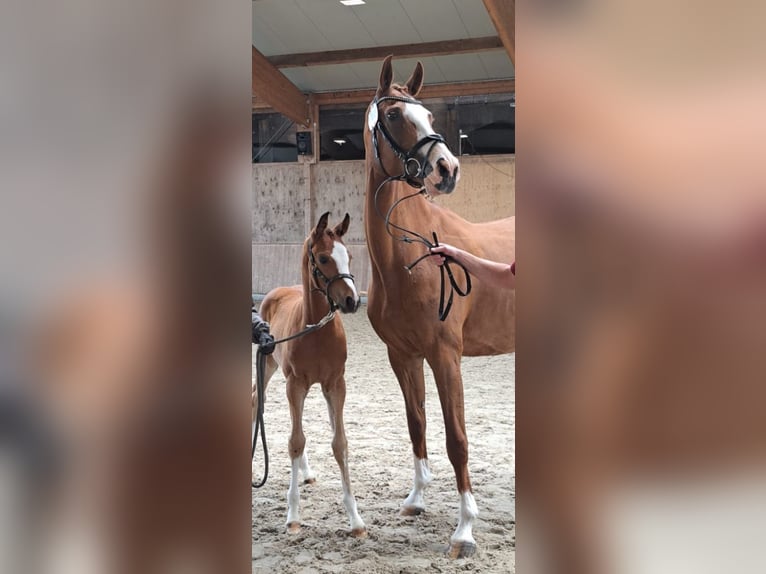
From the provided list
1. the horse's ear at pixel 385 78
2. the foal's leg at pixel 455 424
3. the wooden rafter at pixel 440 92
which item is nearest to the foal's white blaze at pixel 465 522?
the foal's leg at pixel 455 424

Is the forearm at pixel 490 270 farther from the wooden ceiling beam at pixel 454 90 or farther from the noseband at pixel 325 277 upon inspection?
the wooden ceiling beam at pixel 454 90

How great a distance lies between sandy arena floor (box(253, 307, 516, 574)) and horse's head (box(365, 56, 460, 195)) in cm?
120

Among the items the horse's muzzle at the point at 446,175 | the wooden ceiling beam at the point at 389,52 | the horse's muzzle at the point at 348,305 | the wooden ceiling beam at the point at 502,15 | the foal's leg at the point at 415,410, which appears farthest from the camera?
the wooden ceiling beam at the point at 389,52

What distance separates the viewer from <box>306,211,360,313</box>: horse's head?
216 cm

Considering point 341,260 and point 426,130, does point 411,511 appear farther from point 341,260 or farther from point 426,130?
point 426,130

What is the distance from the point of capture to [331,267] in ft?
7.21

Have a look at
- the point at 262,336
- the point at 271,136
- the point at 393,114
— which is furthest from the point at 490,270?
the point at 271,136

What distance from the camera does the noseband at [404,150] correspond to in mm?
1869

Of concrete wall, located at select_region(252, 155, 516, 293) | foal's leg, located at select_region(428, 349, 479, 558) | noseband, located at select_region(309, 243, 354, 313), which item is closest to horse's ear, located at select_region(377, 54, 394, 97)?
noseband, located at select_region(309, 243, 354, 313)

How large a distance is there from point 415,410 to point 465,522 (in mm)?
459

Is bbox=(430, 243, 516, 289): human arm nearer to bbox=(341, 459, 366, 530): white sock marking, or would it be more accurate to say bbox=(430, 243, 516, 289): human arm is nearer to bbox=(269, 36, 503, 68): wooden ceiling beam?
bbox=(341, 459, 366, 530): white sock marking
